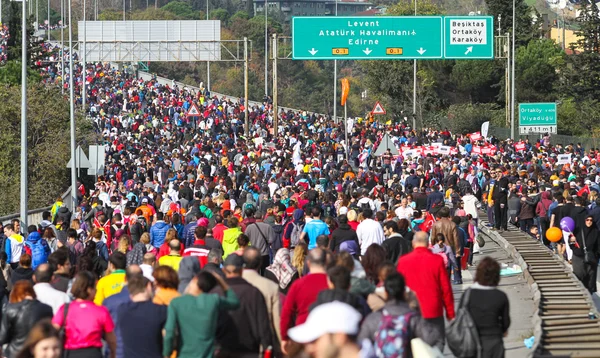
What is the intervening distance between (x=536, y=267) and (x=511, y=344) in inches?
212

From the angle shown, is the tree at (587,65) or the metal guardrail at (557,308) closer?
the metal guardrail at (557,308)

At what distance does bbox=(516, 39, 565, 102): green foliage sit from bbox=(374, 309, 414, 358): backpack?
78045mm

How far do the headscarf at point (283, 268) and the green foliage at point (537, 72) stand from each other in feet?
239

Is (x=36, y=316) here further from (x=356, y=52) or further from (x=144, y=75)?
(x=144, y=75)

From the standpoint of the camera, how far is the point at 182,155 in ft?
153

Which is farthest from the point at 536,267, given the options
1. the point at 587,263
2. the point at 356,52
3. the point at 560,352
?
the point at 356,52

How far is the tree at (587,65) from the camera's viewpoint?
263 feet

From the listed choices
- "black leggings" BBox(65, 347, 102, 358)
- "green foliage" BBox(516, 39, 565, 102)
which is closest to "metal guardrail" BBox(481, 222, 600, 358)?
"black leggings" BBox(65, 347, 102, 358)

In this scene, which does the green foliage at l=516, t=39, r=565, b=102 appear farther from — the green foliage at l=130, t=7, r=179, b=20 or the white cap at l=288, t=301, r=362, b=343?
the white cap at l=288, t=301, r=362, b=343

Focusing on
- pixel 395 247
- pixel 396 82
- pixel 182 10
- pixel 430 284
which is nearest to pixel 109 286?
pixel 430 284

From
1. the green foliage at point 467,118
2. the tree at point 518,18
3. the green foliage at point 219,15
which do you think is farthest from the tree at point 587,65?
the green foliage at point 219,15

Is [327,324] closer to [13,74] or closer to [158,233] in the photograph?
[158,233]

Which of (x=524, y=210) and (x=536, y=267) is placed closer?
(x=536, y=267)

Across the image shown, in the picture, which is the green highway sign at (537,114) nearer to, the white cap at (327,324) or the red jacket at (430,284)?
the red jacket at (430,284)
